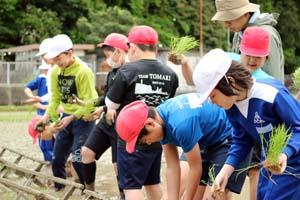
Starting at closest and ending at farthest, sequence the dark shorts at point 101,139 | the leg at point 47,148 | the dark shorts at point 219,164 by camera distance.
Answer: the dark shorts at point 219,164, the dark shorts at point 101,139, the leg at point 47,148

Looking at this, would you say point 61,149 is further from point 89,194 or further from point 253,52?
point 253,52

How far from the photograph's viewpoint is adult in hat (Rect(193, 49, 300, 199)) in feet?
13.2

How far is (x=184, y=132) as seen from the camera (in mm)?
4875

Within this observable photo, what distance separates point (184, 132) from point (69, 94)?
3.48 m

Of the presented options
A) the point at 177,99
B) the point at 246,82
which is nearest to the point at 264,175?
the point at 246,82

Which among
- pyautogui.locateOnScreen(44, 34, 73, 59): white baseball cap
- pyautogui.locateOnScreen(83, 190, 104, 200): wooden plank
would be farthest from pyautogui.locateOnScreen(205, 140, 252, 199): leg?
pyautogui.locateOnScreen(44, 34, 73, 59): white baseball cap

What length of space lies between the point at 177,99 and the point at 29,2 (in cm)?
4186

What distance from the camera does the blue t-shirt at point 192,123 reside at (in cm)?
489

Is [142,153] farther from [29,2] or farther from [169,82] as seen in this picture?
[29,2]

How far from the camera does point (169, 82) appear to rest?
6.48 metres

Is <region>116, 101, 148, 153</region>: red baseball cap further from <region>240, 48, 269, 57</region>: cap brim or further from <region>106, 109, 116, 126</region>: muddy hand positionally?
<region>106, 109, 116, 126</region>: muddy hand

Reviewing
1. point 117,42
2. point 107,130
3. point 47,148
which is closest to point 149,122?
point 107,130

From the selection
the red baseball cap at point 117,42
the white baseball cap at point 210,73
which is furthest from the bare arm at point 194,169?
the red baseball cap at point 117,42

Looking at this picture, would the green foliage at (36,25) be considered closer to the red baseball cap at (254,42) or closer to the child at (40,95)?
the child at (40,95)
